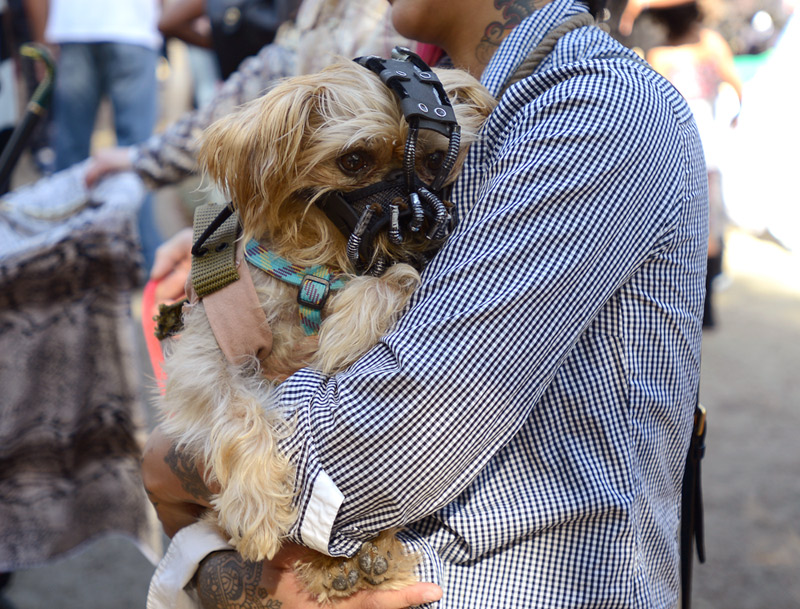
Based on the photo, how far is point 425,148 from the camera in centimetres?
134

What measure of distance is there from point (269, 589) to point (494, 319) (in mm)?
650

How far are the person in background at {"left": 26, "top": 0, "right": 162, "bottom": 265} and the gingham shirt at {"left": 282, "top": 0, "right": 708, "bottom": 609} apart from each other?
467 centimetres

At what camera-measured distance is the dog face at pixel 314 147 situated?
4.32 ft

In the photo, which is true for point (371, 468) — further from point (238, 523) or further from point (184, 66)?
point (184, 66)

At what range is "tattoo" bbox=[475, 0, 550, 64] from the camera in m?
1.62

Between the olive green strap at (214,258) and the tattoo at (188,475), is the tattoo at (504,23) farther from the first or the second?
the tattoo at (188,475)

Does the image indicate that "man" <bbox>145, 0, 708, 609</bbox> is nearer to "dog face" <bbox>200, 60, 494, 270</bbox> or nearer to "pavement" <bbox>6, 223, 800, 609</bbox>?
"dog face" <bbox>200, 60, 494, 270</bbox>

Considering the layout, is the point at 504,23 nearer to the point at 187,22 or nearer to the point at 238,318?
the point at 238,318

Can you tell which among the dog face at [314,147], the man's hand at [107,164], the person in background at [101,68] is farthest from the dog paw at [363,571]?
the person in background at [101,68]

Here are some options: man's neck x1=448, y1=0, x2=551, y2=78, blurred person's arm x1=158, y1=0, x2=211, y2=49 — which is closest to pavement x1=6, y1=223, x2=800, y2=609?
man's neck x1=448, y1=0, x2=551, y2=78

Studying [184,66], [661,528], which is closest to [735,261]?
[661,528]

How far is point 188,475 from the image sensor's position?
4.74ft

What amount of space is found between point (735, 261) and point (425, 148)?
22.9 feet

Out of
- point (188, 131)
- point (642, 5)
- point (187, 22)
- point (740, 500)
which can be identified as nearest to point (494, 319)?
point (188, 131)
